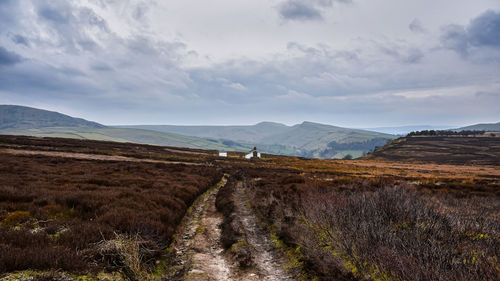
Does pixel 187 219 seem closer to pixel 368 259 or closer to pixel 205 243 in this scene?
pixel 205 243

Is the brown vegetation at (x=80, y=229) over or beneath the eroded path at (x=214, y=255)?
over

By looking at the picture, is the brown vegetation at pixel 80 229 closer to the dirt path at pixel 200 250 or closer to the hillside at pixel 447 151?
→ the dirt path at pixel 200 250

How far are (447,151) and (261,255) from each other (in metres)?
153

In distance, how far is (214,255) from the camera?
9.20 m

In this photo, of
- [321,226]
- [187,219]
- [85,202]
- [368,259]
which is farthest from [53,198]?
[368,259]

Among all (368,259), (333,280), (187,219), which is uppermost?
(368,259)

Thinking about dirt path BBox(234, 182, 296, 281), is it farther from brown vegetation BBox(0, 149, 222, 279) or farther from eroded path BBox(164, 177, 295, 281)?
brown vegetation BBox(0, 149, 222, 279)

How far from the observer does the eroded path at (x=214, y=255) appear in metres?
7.52

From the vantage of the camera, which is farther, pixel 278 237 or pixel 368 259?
pixel 278 237

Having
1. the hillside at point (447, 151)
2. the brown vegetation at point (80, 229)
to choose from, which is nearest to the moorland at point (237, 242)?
the brown vegetation at point (80, 229)

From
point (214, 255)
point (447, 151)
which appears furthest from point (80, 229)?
point (447, 151)

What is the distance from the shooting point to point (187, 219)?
14.1 metres

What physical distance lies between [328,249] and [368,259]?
1630mm

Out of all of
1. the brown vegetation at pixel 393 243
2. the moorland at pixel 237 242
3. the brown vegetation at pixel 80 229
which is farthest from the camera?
the brown vegetation at pixel 80 229
